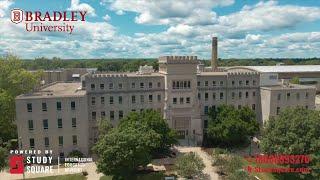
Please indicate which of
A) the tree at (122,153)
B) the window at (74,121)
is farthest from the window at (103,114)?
the tree at (122,153)

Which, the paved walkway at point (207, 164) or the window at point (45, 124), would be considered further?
the window at point (45, 124)

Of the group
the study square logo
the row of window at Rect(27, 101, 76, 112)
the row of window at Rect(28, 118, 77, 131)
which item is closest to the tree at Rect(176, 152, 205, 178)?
the row of window at Rect(28, 118, 77, 131)

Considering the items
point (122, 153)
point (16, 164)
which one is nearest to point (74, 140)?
point (16, 164)

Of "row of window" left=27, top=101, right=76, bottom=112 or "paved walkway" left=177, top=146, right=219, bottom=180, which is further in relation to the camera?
"row of window" left=27, top=101, right=76, bottom=112

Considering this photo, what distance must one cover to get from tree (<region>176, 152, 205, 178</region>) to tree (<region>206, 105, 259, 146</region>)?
15522 mm

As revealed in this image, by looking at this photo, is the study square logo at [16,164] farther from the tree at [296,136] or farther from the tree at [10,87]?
the tree at [296,136]

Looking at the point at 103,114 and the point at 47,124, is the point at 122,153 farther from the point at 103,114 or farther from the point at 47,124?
the point at 103,114

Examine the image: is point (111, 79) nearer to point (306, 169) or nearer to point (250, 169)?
point (250, 169)

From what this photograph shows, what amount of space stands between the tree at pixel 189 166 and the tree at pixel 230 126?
1552 cm

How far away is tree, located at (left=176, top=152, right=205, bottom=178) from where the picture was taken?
43.2 meters

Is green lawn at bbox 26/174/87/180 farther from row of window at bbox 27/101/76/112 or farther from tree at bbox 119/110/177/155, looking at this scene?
row of window at bbox 27/101/76/112

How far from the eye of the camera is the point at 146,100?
64.3m

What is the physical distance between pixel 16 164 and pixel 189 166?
29295mm

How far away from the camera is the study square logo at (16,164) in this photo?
49.2m
